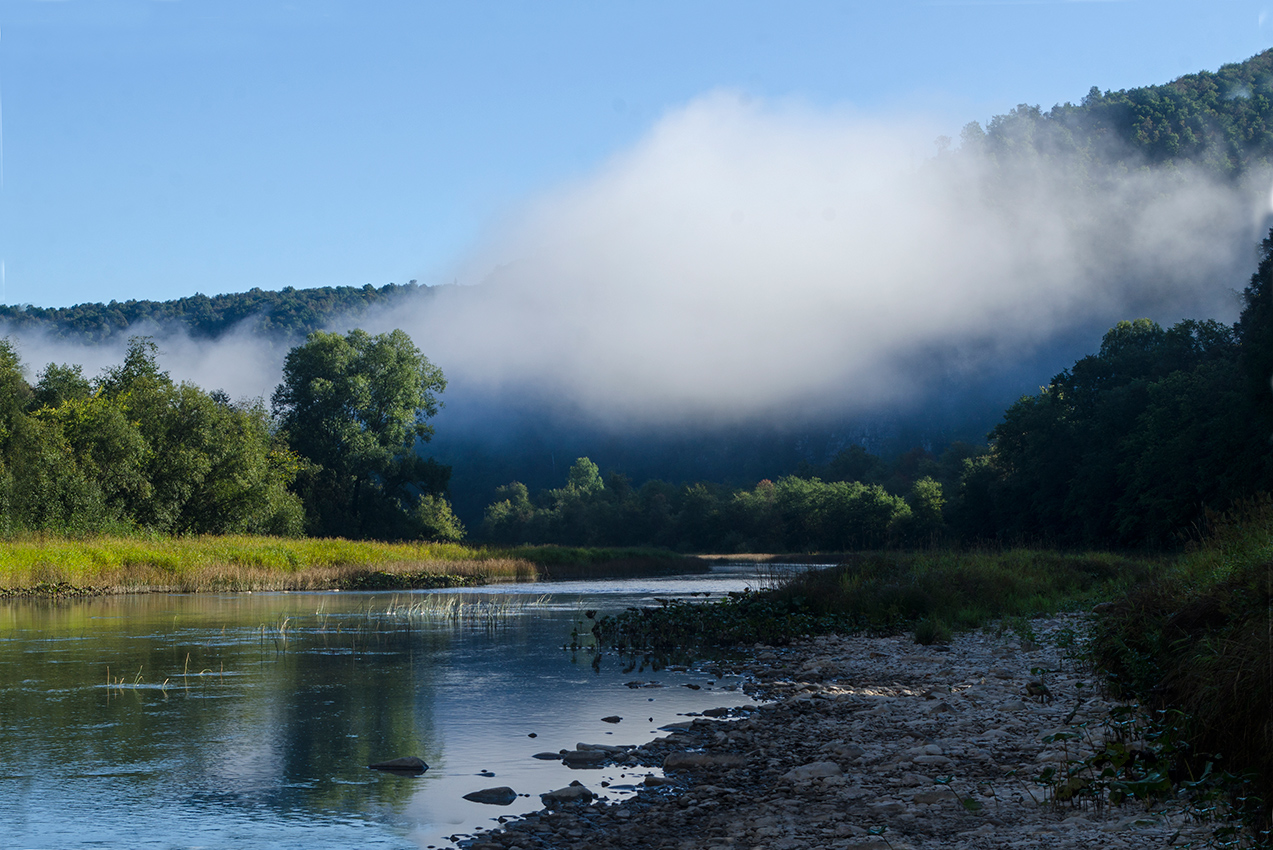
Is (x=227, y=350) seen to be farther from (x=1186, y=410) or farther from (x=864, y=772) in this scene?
(x=864, y=772)

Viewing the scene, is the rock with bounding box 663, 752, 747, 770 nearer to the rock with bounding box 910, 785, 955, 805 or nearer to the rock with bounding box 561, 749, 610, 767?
the rock with bounding box 561, 749, 610, 767

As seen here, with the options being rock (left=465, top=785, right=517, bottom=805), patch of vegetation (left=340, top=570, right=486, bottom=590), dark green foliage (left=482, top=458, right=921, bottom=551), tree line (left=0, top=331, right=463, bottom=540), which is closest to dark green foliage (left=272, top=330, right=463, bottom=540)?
tree line (left=0, top=331, right=463, bottom=540)

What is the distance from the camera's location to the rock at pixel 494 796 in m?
9.20

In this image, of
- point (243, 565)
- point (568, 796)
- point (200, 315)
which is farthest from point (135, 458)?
point (200, 315)

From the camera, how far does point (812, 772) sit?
947cm

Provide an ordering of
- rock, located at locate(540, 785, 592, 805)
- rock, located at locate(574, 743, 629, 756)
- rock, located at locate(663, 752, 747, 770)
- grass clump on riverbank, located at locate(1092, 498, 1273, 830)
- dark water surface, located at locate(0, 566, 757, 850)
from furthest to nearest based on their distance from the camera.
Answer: rock, located at locate(574, 743, 629, 756) < rock, located at locate(663, 752, 747, 770) < rock, located at locate(540, 785, 592, 805) < dark water surface, located at locate(0, 566, 757, 850) < grass clump on riverbank, located at locate(1092, 498, 1273, 830)

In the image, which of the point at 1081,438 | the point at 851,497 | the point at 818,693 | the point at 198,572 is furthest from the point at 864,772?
the point at 851,497

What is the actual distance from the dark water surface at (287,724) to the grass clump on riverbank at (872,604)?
2.51m

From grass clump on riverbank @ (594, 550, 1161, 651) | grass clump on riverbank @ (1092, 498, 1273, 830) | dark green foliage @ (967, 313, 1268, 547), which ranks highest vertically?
dark green foliage @ (967, 313, 1268, 547)

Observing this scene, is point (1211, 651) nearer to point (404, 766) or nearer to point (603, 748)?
point (603, 748)

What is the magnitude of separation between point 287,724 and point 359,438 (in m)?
63.6

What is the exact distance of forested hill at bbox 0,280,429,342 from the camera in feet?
466

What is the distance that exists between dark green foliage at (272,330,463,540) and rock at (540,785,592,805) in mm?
67769

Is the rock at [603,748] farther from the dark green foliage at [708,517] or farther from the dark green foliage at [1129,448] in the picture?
the dark green foliage at [708,517]
